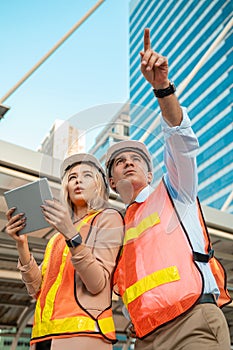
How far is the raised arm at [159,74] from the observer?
1.64 m

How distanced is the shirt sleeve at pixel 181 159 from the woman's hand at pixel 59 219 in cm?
41

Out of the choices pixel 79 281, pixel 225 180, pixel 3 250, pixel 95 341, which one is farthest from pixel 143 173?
pixel 225 180

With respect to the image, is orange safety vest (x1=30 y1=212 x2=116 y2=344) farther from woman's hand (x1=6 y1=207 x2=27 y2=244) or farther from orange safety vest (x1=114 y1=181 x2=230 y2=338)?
woman's hand (x1=6 y1=207 x2=27 y2=244)

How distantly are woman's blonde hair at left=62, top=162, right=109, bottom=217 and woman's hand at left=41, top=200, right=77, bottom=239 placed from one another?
0.81 ft

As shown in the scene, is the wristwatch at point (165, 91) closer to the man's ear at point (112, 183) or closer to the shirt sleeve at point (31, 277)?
the man's ear at point (112, 183)

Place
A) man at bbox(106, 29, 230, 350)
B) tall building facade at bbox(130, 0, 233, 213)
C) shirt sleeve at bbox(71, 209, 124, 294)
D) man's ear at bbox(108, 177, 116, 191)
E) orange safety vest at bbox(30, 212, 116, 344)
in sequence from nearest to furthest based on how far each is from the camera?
1. man at bbox(106, 29, 230, 350)
2. orange safety vest at bbox(30, 212, 116, 344)
3. shirt sleeve at bbox(71, 209, 124, 294)
4. man's ear at bbox(108, 177, 116, 191)
5. tall building facade at bbox(130, 0, 233, 213)

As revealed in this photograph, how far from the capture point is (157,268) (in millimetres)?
1673

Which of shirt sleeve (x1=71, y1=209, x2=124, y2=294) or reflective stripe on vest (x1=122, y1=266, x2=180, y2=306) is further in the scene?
shirt sleeve (x1=71, y1=209, x2=124, y2=294)

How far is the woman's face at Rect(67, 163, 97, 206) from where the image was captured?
2.00 meters

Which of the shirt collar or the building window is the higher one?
the building window

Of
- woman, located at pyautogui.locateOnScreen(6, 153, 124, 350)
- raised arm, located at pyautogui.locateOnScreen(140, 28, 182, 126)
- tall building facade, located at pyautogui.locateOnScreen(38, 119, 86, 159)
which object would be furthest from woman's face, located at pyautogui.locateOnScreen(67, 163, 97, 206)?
raised arm, located at pyautogui.locateOnScreen(140, 28, 182, 126)

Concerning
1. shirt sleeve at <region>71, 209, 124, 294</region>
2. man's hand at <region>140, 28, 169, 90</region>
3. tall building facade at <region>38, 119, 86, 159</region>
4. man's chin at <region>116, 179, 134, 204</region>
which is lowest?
shirt sleeve at <region>71, 209, 124, 294</region>

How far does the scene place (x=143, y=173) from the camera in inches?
75.2

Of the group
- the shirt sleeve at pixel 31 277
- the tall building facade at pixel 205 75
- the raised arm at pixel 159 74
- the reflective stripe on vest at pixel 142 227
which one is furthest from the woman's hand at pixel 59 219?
the tall building facade at pixel 205 75
